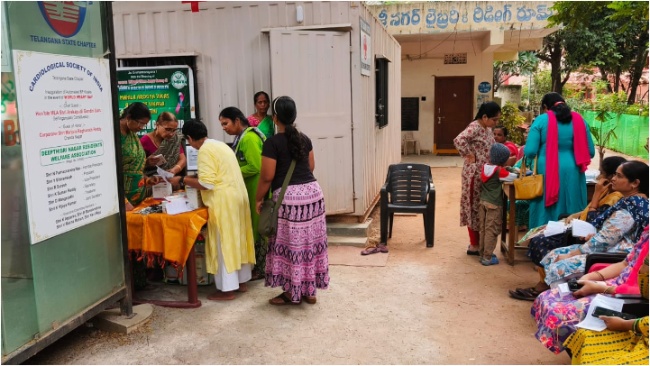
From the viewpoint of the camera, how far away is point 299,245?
4.02 meters

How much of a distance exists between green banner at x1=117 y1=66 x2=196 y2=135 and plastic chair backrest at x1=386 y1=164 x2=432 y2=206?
248 centimetres

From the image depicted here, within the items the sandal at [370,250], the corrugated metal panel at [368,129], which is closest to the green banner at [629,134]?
the corrugated metal panel at [368,129]

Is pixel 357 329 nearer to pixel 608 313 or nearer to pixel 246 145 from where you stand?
pixel 608 313

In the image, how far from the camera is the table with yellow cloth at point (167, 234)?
13.3 feet

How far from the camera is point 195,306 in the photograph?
4270mm

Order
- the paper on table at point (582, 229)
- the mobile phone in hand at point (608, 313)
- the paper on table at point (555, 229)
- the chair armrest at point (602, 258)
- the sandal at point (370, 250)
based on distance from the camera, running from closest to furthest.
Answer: the mobile phone in hand at point (608, 313) → the chair armrest at point (602, 258) → the paper on table at point (582, 229) → the paper on table at point (555, 229) → the sandal at point (370, 250)

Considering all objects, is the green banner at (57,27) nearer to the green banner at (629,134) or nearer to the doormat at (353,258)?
the doormat at (353,258)

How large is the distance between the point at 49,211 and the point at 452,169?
32.1ft

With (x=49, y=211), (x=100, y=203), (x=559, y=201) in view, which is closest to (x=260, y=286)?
(x=100, y=203)

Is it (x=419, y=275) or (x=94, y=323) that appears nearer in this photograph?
(x=94, y=323)

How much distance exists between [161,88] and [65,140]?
3.06 metres

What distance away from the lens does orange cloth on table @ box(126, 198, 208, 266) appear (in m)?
4.05

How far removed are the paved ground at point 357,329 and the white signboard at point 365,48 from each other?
2.41 meters

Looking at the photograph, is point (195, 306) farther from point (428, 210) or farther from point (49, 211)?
point (428, 210)
